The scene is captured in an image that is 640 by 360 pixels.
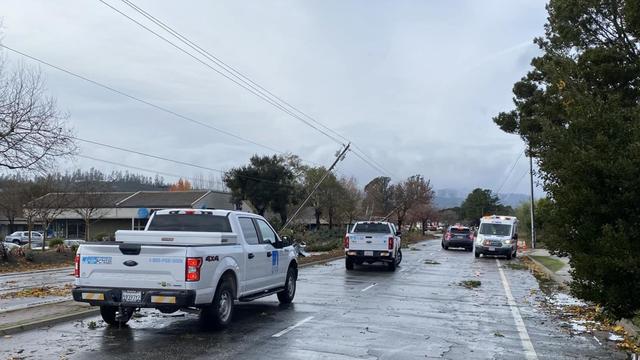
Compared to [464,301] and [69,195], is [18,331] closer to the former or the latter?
[464,301]

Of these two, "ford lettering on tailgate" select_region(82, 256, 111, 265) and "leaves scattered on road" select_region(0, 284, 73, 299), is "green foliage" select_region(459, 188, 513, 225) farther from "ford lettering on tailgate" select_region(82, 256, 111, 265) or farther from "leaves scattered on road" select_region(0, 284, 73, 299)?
"ford lettering on tailgate" select_region(82, 256, 111, 265)

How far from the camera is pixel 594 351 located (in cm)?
902

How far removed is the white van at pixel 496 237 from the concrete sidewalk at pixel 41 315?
25389 mm

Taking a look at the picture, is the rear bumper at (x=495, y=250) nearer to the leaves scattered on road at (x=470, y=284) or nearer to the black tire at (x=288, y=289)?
the leaves scattered on road at (x=470, y=284)

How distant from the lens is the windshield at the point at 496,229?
34.3 m

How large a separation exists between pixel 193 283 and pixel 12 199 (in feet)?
128

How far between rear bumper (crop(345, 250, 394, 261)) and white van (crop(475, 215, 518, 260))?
12355 millimetres

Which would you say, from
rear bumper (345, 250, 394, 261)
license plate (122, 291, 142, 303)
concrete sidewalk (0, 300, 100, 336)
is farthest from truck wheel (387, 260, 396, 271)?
license plate (122, 291, 142, 303)

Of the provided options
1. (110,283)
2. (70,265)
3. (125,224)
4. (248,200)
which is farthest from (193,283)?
(125,224)

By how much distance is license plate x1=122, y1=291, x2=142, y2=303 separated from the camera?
9.19m

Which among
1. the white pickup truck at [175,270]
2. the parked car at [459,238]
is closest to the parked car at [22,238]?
the parked car at [459,238]


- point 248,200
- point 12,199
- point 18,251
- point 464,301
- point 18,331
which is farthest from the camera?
point 248,200

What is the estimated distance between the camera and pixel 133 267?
9297mm

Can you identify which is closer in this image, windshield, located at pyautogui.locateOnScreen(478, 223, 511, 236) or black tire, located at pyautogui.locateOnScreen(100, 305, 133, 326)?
black tire, located at pyautogui.locateOnScreen(100, 305, 133, 326)
